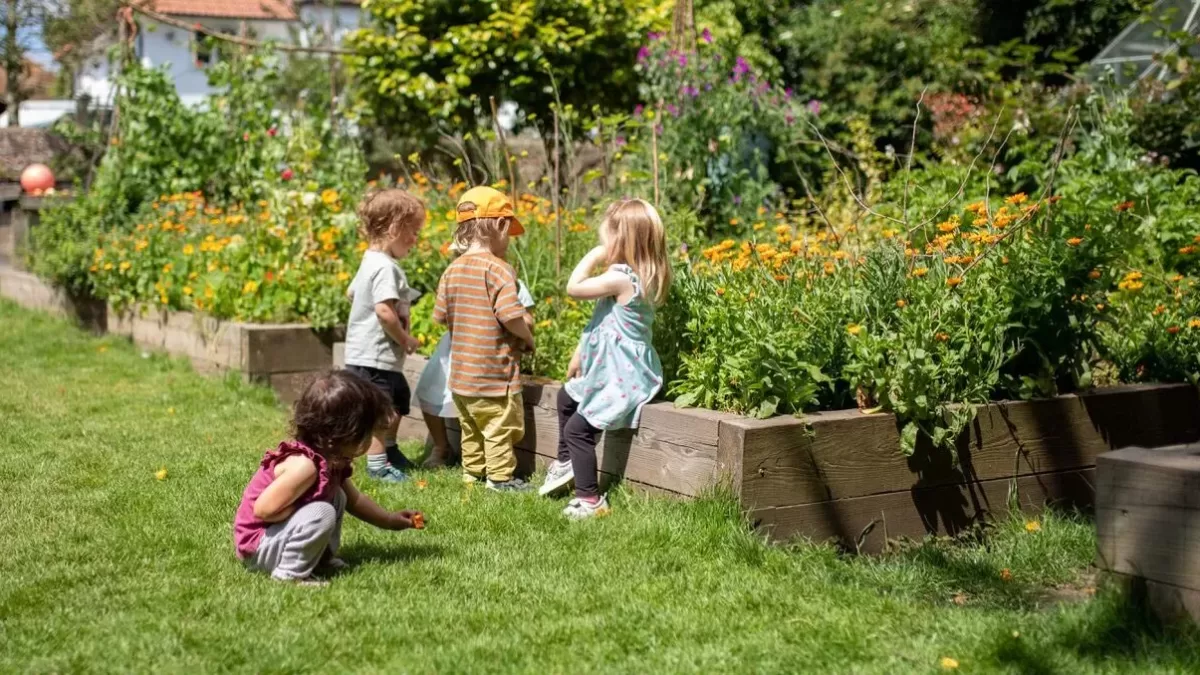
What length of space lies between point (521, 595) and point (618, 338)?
1.38m

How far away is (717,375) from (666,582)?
41.9 inches

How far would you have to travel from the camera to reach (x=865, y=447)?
182 inches

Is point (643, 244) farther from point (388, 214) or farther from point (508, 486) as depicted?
point (388, 214)

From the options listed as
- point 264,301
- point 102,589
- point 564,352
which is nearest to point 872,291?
point 564,352

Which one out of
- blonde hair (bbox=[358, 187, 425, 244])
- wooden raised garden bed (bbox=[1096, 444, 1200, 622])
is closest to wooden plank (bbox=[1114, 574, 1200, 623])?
wooden raised garden bed (bbox=[1096, 444, 1200, 622])

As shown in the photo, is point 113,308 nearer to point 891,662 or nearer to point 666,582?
point 666,582

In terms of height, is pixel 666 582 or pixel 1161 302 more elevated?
pixel 1161 302

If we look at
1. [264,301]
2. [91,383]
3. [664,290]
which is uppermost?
[664,290]

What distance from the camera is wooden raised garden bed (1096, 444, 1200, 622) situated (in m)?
3.45

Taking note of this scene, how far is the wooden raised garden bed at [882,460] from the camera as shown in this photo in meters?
4.48

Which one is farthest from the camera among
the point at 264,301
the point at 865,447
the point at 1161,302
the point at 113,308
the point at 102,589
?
the point at 113,308

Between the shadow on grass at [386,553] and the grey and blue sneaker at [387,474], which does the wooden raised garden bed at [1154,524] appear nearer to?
the shadow on grass at [386,553]

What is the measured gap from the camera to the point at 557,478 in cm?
Result: 513

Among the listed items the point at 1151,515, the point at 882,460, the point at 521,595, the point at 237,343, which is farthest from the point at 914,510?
the point at 237,343
